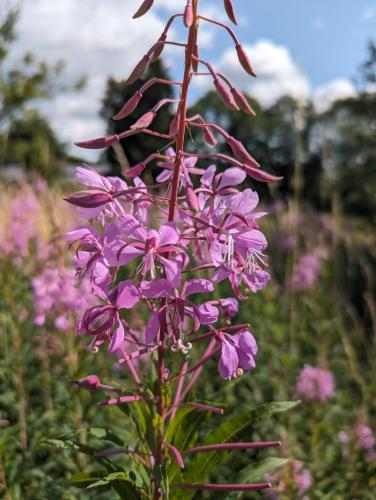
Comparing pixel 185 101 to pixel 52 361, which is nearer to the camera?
pixel 185 101

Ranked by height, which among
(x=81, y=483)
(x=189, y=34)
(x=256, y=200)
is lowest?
(x=81, y=483)

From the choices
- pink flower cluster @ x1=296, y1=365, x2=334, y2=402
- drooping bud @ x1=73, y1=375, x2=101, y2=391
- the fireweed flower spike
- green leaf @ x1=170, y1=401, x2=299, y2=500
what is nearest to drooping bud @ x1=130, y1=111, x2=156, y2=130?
the fireweed flower spike

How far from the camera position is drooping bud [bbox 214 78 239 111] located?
56.2 inches

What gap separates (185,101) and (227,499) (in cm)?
125

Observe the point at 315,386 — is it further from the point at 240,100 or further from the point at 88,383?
the point at 240,100

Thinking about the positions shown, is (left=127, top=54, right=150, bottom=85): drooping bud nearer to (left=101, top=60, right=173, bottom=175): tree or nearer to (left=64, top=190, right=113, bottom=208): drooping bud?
(left=64, top=190, right=113, bottom=208): drooping bud

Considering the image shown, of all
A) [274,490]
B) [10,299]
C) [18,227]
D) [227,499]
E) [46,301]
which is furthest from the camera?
[18,227]

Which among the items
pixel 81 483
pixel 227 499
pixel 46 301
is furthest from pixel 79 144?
pixel 46 301

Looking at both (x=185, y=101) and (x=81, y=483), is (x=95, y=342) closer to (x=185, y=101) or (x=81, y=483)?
(x=81, y=483)

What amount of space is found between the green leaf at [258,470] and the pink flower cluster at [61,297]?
5.03 ft

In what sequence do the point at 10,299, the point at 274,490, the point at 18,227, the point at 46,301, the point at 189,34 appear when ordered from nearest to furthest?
the point at 189,34 < the point at 274,490 < the point at 46,301 < the point at 10,299 < the point at 18,227

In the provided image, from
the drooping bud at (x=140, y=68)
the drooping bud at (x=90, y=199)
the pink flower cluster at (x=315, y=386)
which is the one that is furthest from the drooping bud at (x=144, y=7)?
the pink flower cluster at (x=315, y=386)

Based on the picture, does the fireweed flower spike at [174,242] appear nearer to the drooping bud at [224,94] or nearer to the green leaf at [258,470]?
the drooping bud at [224,94]

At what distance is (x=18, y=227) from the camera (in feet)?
17.0
